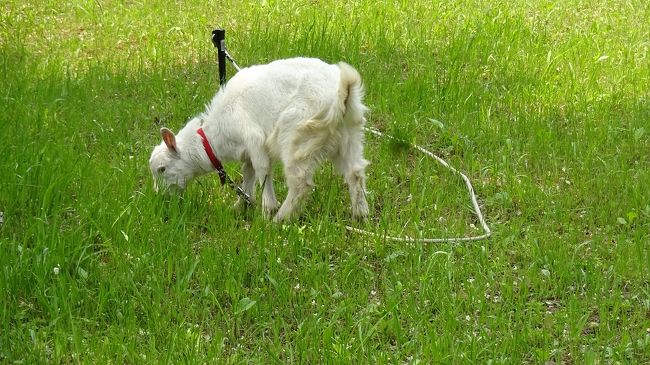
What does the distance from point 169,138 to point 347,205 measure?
126cm

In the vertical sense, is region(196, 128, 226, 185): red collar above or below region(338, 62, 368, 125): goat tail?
below

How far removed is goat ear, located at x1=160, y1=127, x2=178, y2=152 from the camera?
6.36 meters

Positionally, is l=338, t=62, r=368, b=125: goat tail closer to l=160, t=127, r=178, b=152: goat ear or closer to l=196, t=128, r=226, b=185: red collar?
l=196, t=128, r=226, b=185: red collar

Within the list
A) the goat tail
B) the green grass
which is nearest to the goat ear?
the green grass

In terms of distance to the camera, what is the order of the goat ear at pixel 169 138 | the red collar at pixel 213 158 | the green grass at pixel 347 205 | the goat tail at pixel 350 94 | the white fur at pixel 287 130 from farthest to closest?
the red collar at pixel 213 158 → the goat ear at pixel 169 138 → the white fur at pixel 287 130 → the goat tail at pixel 350 94 → the green grass at pixel 347 205

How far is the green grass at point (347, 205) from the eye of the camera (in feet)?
16.1

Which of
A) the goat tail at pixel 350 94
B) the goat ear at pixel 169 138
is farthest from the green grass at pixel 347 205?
the goat tail at pixel 350 94

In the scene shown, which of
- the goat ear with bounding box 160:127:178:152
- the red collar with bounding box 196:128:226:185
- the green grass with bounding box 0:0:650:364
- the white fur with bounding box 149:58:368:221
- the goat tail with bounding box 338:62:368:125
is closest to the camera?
the green grass with bounding box 0:0:650:364

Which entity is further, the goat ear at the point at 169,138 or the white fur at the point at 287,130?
the goat ear at the point at 169,138

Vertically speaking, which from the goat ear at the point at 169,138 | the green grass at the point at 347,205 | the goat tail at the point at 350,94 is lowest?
the green grass at the point at 347,205

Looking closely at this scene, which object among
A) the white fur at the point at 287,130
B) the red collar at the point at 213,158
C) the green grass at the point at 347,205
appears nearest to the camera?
the green grass at the point at 347,205

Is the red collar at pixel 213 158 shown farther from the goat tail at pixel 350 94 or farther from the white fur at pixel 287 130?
the goat tail at pixel 350 94

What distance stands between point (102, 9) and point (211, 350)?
6506mm

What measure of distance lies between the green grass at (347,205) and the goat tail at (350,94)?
0.64 meters
